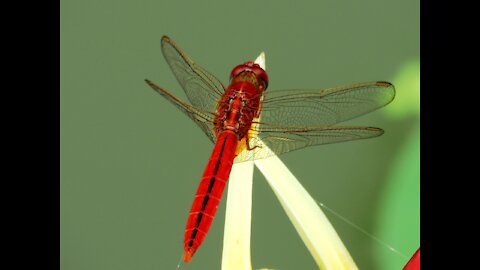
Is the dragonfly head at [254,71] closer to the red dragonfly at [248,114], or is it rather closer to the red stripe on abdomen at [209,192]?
the red dragonfly at [248,114]

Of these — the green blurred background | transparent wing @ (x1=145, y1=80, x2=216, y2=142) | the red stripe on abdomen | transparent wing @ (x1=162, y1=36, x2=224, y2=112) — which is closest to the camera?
the red stripe on abdomen

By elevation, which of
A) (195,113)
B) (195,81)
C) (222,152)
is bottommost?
(222,152)

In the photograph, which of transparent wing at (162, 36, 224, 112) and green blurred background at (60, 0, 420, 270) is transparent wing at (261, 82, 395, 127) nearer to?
green blurred background at (60, 0, 420, 270)

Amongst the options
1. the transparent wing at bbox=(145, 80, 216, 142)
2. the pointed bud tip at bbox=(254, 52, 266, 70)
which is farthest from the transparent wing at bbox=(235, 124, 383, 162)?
the pointed bud tip at bbox=(254, 52, 266, 70)

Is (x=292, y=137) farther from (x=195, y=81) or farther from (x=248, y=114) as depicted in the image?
(x=195, y=81)

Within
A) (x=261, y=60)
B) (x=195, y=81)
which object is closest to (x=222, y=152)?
(x=195, y=81)

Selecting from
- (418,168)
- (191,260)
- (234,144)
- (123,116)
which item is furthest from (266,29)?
(191,260)

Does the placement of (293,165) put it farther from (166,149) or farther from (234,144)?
(166,149)
